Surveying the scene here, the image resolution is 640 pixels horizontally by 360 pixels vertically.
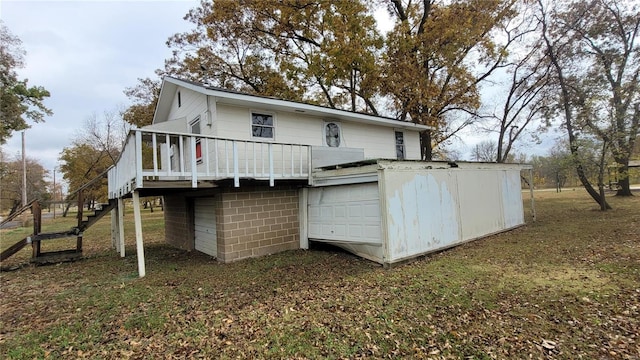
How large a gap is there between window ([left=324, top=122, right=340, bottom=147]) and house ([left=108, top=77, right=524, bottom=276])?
0.03 m

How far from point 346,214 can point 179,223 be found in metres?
6.23

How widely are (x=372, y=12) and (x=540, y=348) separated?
17984 mm

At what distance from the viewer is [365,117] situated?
407 inches

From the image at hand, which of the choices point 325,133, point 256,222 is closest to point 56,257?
point 256,222

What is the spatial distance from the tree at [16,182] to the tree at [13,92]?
13.1m

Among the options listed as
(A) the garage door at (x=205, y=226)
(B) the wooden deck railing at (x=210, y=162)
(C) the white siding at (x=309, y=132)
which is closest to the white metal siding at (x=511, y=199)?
(C) the white siding at (x=309, y=132)

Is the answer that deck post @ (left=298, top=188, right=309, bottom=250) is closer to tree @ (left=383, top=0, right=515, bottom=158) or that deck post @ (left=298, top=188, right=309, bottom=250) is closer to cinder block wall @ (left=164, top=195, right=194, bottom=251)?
cinder block wall @ (left=164, top=195, right=194, bottom=251)

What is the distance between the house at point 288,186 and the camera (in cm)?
641

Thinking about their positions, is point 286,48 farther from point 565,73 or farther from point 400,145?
point 565,73

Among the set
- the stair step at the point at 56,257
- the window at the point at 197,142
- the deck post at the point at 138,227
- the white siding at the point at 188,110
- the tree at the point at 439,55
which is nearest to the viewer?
the deck post at the point at 138,227

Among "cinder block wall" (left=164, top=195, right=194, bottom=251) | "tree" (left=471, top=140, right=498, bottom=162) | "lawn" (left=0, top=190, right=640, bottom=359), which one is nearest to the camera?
"lawn" (left=0, top=190, right=640, bottom=359)

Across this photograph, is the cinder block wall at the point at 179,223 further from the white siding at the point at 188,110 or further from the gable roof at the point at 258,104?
the gable roof at the point at 258,104

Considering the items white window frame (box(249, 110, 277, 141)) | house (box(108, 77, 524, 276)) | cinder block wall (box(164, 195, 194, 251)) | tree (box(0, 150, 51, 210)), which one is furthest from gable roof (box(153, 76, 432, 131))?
tree (box(0, 150, 51, 210))

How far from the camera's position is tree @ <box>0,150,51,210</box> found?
1235 inches
